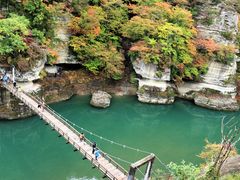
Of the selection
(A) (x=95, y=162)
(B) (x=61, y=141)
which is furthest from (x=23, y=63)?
A: (A) (x=95, y=162)

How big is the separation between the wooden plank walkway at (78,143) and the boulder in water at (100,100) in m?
5.94

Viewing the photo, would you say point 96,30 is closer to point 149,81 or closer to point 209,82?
point 149,81

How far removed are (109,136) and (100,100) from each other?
3487 mm

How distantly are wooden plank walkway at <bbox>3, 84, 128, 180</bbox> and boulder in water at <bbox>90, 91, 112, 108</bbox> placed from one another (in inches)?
234

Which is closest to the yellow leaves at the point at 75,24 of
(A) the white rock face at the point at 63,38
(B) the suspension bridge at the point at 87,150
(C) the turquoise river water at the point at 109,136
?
(A) the white rock face at the point at 63,38

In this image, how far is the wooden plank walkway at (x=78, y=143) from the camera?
1419cm

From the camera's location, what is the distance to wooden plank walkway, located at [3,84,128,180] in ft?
46.5

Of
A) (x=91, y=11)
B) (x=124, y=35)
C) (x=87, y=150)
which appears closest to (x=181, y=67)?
(x=124, y=35)

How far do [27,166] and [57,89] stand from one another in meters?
7.73

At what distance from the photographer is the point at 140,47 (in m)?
26.2

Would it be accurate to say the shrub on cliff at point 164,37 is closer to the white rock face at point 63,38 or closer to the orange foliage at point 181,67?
the orange foliage at point 181,67

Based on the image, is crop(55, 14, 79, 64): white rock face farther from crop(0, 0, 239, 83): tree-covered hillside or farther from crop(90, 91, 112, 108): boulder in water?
crop(90, 91, 112, 108): boulder in water

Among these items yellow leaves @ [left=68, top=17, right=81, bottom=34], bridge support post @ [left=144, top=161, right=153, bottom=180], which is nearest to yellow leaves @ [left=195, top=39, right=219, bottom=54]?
yellow leaves @ [left=68, top=17, right=81, bottom=34]

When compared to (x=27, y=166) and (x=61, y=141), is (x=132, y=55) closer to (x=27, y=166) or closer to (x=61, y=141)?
(x=61, y=141)
